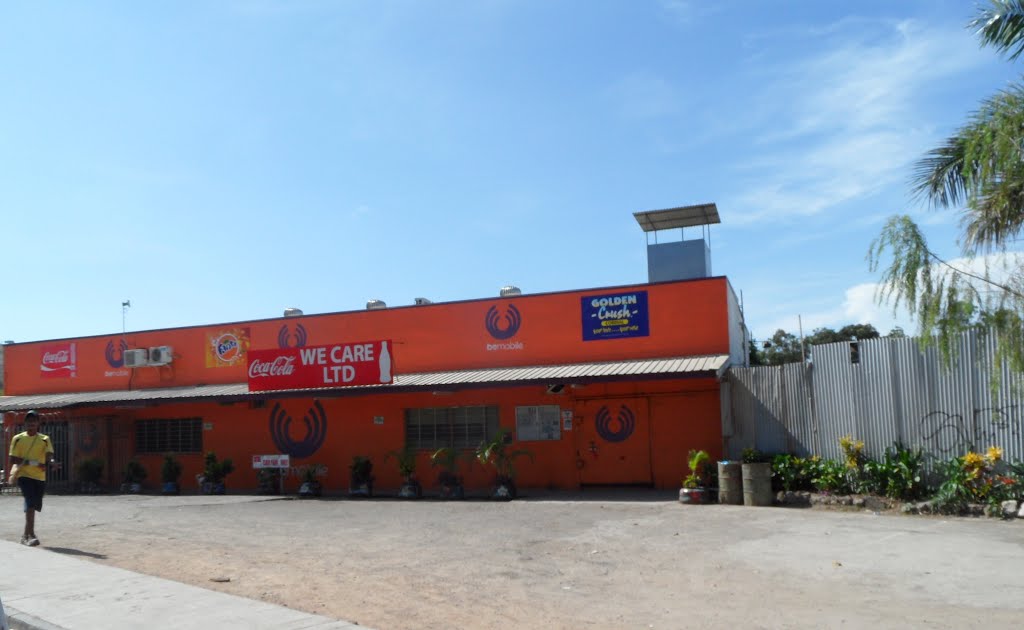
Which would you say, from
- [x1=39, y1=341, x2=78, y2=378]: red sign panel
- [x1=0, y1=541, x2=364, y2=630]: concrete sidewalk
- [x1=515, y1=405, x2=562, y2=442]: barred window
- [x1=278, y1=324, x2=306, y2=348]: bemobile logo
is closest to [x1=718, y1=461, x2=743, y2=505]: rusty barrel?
[x1=515, y1=405, x2=562, y2=442]: barred window

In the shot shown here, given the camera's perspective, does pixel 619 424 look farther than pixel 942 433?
Yes

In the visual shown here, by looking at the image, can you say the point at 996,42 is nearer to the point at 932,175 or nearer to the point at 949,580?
the point at 932,175

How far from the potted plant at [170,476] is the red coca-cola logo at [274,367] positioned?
3.86 meters

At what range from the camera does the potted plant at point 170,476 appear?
76.2 ft

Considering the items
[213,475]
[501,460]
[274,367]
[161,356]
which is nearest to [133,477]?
[213,475]

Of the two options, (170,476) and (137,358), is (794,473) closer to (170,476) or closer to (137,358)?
(170,476)

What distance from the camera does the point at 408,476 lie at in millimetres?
20156

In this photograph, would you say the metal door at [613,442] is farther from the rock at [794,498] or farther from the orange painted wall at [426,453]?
the rock at [794,498]

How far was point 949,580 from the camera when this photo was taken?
29.2 feet

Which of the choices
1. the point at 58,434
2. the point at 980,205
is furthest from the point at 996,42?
the point at 58,434

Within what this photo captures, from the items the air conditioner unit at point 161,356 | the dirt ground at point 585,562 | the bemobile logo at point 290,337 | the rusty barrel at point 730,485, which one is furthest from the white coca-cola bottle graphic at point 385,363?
the air conditioner unit at point 161,356

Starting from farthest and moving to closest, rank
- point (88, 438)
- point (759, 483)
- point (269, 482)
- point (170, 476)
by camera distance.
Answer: point (88, 438) < point (170, 476) < point (269, 482) < point (759, 483)

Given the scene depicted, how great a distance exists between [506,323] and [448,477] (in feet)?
13.4

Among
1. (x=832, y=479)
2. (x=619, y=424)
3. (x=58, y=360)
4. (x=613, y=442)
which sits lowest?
(x=832, y=479)
